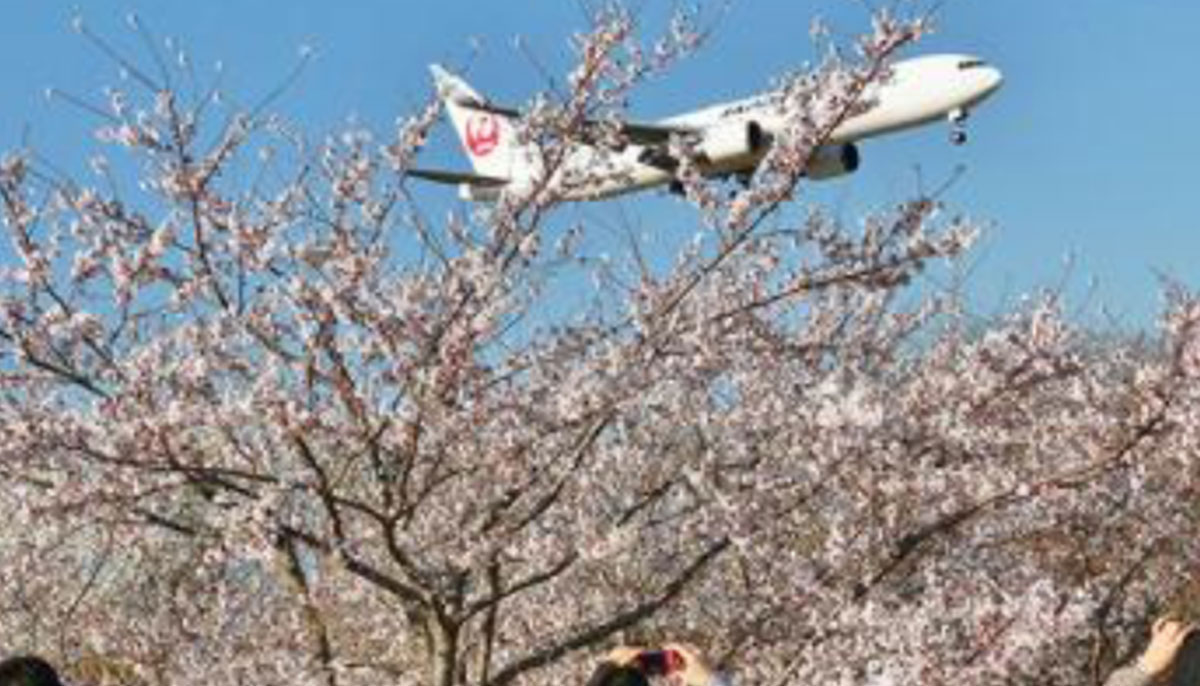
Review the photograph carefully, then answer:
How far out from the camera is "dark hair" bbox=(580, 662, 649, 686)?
12.1 ft

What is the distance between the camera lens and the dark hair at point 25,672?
3.58 metres

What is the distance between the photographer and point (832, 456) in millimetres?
8789

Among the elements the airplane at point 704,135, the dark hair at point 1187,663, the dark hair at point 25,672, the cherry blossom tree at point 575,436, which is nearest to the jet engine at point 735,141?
the airplane at point 704,135

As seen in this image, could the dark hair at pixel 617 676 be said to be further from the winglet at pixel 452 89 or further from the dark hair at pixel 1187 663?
the winglet at pixel 452 89

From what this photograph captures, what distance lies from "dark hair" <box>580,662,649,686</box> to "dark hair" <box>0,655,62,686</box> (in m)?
1.02

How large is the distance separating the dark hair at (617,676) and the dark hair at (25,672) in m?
1.02

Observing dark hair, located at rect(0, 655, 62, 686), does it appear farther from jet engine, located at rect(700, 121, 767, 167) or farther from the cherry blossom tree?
jet engine, located at rect(700, 121, 767, 167)

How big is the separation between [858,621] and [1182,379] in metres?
1.85

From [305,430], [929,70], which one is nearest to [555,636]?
[305,430]

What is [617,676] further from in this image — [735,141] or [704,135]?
[735,141]

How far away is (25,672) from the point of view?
3.59 metres

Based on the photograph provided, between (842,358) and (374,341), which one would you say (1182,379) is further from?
(374,341)

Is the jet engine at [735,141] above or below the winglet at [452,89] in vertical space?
above

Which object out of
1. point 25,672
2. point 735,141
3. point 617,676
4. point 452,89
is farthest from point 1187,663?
point 735,141
